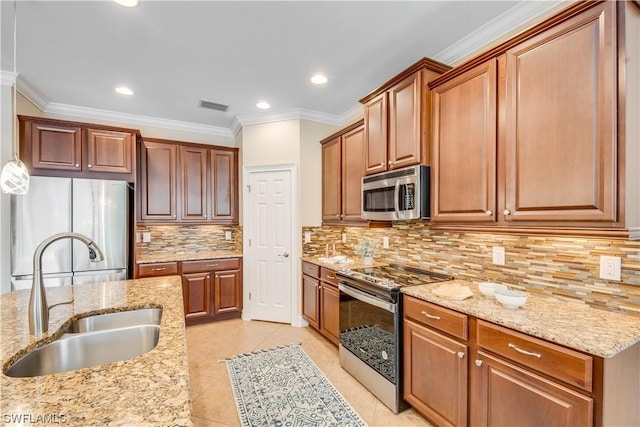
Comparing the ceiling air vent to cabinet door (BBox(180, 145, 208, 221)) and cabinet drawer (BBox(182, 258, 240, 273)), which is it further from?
cabinet drawer (BBox(182, 258, 240, 273))

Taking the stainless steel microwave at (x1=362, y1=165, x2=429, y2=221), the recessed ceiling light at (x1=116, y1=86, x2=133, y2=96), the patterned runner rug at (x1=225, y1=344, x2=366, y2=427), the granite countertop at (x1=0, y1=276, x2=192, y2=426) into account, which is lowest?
the patterned runner rug at (x1=225, y1=344, x2=366, y2=427)

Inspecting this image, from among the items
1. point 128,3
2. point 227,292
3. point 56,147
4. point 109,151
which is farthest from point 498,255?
point 56,147

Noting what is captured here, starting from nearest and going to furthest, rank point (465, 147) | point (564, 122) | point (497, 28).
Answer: point (564, 122) → point (465, 147) → point (497, 28)

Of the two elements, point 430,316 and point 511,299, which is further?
point 430,316

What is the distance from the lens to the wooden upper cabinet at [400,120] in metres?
2.27

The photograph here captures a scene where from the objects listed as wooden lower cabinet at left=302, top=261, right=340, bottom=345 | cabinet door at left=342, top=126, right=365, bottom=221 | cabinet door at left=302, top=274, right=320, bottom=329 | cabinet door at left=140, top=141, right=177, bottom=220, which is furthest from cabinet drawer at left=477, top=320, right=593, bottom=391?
cabinet door at left=140, top=141, right=177, bottom=220

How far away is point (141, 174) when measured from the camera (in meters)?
3.85

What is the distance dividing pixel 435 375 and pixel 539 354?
713 millimetres

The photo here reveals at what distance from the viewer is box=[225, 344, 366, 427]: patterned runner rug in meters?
2.06

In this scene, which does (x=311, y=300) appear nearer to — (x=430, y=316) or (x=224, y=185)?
(x=430, y=316)

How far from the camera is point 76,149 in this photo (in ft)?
10.7

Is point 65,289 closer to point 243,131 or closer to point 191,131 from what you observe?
point 243,131

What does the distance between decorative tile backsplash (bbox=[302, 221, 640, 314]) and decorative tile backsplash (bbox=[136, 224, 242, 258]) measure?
2.72m

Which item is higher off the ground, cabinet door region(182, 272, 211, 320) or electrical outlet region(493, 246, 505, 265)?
electrical outlet region(493, 246, 505, 265)
